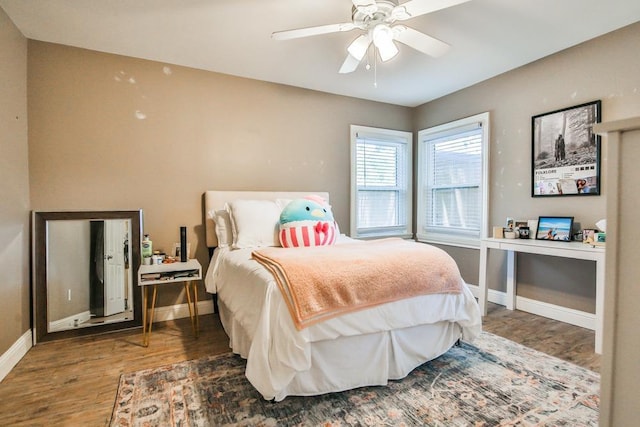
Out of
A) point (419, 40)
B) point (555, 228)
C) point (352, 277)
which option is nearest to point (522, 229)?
point (555, 228)

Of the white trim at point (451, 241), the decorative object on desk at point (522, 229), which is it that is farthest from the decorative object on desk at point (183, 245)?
the decorative object on desk at point (522, 229)

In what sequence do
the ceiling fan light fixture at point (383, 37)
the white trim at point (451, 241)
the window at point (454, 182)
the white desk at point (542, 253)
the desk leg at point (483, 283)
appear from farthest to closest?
the white trim at point (451, 241), the window at point (454, 182), the desk leg at point (483, 283), the white desk at point (542, 253), the ceiling fan light fixture at point (383, 37)

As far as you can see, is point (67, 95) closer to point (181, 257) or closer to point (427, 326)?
point (181, 257)

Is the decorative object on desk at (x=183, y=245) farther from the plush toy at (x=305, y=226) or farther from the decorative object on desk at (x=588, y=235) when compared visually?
the decorative object on desk at (x=588, y=235)

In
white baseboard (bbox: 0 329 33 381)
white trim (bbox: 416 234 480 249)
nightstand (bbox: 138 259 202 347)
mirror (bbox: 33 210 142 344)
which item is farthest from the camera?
white trim (bbox: 416 234 480 249)

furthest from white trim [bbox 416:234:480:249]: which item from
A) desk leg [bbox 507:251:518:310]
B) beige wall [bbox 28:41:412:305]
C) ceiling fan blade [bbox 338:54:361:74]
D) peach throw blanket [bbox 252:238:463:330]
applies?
ceiling fan blade [bbox 338:54:361:74]

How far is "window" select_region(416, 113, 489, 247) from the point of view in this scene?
3.67 meters

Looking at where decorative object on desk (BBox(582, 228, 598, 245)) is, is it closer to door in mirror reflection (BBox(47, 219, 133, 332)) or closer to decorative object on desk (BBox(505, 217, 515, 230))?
decorative object on desk (BBox(505, 217, 515, 230))

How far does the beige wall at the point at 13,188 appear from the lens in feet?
7.19

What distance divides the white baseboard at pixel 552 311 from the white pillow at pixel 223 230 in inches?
114

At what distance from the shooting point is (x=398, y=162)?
4.52 meters

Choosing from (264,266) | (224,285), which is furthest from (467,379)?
(224,285)

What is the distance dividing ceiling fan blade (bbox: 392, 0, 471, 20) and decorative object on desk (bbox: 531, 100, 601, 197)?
6.15ft

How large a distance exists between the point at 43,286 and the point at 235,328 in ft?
5.57
